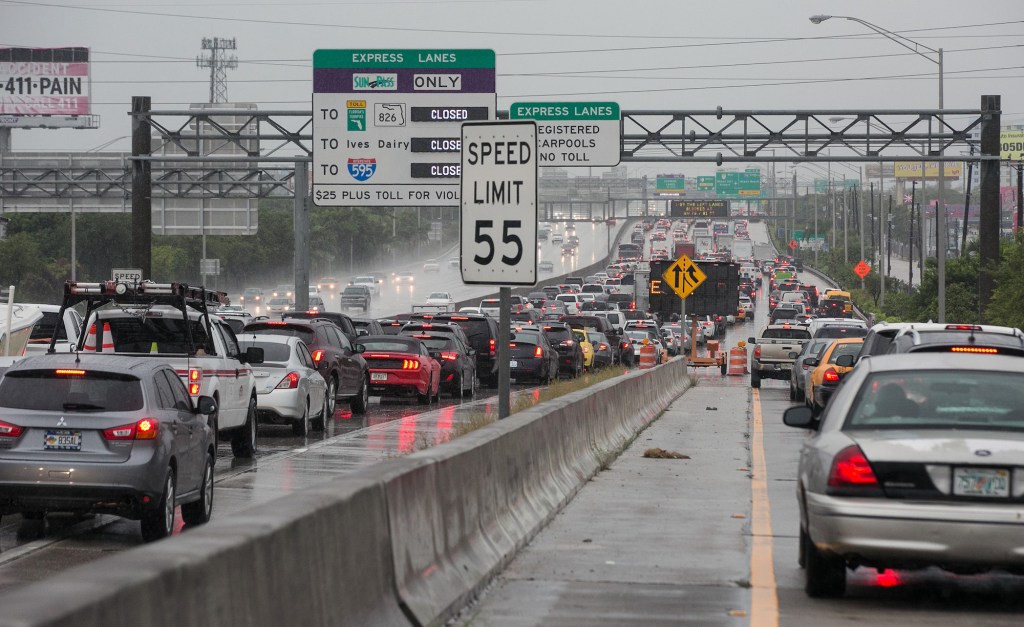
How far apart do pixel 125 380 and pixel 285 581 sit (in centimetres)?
697

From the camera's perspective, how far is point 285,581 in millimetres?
5590

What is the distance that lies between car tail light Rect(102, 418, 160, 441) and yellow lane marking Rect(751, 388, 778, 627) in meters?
4.69

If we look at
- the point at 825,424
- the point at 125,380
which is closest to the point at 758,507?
the point at 825,424

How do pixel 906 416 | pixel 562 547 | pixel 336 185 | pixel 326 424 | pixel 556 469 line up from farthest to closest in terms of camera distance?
pixel 336 185, pixel 326 424, pixel 556 469, pixel 562 547, pixel 906 416

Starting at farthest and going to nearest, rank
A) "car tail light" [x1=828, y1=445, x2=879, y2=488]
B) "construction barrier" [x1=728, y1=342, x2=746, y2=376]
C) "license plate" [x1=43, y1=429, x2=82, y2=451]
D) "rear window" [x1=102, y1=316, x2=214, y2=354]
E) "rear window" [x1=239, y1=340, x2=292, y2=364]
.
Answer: "construction barrier" [x1=728, y1=342, x2=746, y2=376] < "rear window" [x1=239, y1=340, x2=292, y2=364] < "rear window" [x1=102, y1=316, x2=214, y2=354] < "license plate" [x1=43, y1=429, x2=82, y2=451] < "car tail light" [x1=828, y1=445, x2=879, y2=488]

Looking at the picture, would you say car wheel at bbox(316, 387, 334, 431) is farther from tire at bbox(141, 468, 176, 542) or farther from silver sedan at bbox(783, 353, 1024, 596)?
silver sedan at bbox(783, 353, 1024, 596)

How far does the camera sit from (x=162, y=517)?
11859 mm

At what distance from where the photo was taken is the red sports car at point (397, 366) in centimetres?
3053

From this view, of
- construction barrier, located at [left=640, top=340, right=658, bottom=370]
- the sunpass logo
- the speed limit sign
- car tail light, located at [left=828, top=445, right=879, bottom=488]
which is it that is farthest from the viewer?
construction barrier, located at [left=640, top=340, right=658, bottom=370]

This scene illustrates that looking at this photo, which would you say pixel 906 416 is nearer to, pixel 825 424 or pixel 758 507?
pixel 825 424

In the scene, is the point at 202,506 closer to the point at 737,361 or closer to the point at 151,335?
the point at 151,335

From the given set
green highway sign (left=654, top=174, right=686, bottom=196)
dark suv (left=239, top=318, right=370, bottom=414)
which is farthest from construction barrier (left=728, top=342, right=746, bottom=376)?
green highway sign (left=654, top=174, right=686, bottom=196)

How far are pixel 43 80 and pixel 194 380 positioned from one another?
9824cm

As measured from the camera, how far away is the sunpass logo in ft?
117
